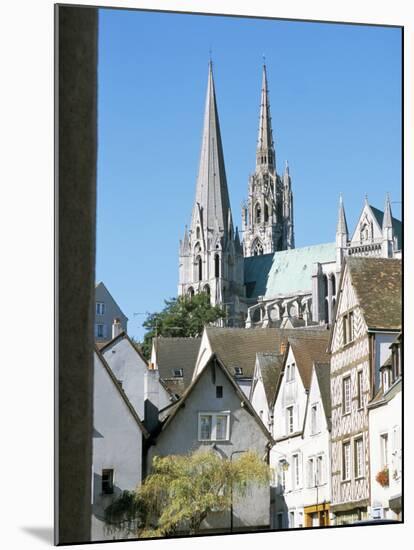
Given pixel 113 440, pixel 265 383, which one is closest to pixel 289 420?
pixel 265 383

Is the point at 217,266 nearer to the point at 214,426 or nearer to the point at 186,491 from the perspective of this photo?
the point at 214,426

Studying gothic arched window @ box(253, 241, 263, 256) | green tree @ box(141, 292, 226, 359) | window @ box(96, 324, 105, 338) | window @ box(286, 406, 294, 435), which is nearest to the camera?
window @ box(96, 324, 105, 338)

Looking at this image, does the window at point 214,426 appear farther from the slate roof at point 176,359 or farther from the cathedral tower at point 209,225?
the cathedral tower at point 209,225

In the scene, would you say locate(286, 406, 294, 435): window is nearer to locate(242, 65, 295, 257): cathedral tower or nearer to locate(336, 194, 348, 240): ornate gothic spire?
locate(242, 65, 295, 257): cathedral tower

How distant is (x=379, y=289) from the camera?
1053 cm

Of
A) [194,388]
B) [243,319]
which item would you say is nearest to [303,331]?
[243,319]

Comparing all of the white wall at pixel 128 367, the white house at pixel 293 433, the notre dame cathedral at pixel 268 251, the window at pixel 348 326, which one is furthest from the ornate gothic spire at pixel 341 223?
the white wall at pixel 128 367

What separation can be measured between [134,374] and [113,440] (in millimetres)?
555

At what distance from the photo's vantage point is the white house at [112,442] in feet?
30.6

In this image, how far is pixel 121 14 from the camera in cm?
948

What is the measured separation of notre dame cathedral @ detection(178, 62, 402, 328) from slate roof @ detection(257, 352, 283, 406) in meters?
0.28

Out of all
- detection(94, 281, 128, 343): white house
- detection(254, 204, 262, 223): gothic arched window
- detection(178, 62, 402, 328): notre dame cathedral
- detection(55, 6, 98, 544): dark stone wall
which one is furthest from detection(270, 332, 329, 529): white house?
detection(55, 6, 98, 544): dark stone wall

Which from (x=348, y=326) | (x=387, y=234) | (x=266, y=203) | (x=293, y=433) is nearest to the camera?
(x=293, y=433)

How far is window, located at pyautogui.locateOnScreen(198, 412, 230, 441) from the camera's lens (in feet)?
32.6
